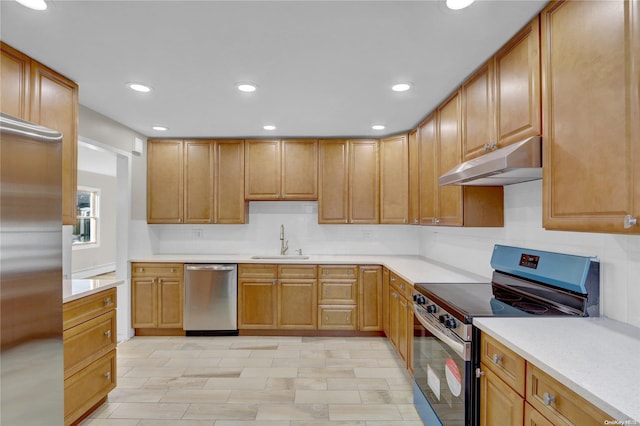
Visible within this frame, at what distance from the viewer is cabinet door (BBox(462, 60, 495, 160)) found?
218 cm

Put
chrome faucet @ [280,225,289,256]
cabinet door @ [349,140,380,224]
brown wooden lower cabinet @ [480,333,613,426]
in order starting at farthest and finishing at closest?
chrome faucet @ [280,225,289,256] < cabinet door @ [349,140,380,224] < brown wooden lower cabinet @ [480,333,613,426]

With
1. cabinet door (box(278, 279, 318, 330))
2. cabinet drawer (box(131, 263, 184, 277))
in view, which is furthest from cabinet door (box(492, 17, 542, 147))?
cabinet drawer (box(131, 263, 184, 277))

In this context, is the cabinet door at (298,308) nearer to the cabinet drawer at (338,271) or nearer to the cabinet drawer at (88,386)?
the cabinet drawer at (338,271)

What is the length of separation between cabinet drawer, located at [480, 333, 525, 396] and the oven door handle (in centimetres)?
6

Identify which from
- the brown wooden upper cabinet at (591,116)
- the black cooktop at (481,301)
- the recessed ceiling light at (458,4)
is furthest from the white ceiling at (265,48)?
the black cooktop at (481,301)

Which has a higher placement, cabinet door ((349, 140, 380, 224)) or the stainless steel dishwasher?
cabinet door ((349, 140, 380, 224))

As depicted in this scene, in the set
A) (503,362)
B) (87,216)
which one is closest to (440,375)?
(503,362)

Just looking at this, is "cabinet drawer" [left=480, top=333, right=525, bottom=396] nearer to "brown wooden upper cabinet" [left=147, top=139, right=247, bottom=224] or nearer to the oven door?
the oven door

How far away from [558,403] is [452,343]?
677 millimetres

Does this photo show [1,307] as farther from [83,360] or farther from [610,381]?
[610,381]

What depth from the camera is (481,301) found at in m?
2.04

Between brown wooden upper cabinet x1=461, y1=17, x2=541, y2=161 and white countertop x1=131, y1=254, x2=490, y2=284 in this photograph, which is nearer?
brown wooden upper cabinet x1=461, y1=17, x2=541, y2=161

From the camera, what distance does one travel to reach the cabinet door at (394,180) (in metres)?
4.14

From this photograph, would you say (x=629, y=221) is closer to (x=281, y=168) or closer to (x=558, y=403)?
(x=558, y=403)
